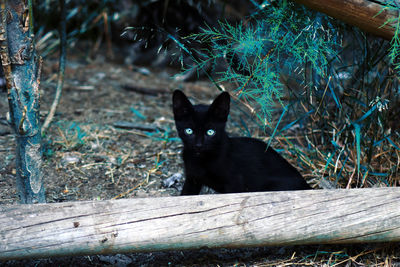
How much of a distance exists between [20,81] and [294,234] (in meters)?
1.37

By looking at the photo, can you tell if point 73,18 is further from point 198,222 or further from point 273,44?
point 198,222

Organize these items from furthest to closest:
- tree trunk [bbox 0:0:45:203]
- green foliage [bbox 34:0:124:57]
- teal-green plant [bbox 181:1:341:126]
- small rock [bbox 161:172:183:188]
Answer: green foliage [bbox 34:0:124:57]
small rock [bbox 161:172:183:188]
teal-green plant [bbox 181:1:341:126]
tree trunk [bbox 0:0:45:203]

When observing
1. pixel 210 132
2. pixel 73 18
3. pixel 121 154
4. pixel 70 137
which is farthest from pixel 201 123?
pixel 73 18

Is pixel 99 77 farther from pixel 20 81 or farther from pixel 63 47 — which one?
pixel 20 81

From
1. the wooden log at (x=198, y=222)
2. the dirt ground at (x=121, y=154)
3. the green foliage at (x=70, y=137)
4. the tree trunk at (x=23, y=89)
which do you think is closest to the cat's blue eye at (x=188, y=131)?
the dirt ground at (x=121, y=154)

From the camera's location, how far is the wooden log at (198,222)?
1794mm

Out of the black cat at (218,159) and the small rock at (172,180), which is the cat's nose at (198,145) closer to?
the black cat at (218,159)

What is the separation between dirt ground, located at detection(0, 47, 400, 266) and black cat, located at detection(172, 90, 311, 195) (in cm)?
32

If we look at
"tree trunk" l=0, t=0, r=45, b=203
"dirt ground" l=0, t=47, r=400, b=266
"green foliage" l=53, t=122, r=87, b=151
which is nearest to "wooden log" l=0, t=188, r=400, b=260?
"dirt ground" l=0, t=47, r=400, b=266

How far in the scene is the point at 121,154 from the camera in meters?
3.13

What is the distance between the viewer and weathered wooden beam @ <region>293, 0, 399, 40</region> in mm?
2113

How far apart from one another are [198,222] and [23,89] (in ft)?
3.17

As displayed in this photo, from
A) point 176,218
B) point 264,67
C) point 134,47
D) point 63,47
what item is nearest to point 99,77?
point 134,47

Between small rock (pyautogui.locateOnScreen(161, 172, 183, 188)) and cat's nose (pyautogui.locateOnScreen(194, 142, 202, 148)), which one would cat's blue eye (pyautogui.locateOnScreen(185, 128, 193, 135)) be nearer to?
cat's nose (pyautogui.locateOnScreen(194, 142, 202, 148))
